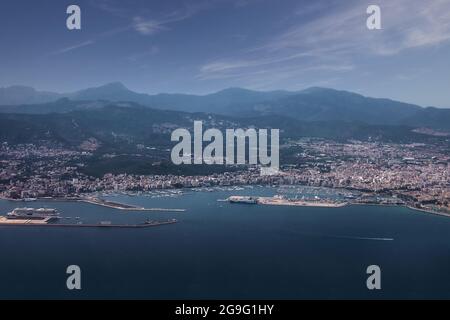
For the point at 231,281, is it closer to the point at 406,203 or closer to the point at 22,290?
the point at 22,290

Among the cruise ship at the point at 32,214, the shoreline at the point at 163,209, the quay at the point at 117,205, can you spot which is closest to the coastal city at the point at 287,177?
the shoreline at the point at 163,209

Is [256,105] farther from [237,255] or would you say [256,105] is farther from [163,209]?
[237,255]

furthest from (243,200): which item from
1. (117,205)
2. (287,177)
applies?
(287,177)

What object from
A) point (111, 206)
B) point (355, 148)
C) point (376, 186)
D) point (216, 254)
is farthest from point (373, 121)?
point (216, 254)

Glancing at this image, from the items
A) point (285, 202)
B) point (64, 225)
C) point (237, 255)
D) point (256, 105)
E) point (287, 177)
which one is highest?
point (256, 105)

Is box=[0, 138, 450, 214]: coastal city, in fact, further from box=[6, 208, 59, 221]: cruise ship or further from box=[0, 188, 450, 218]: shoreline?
box=[6, 208, 59, 221]: cruise ship

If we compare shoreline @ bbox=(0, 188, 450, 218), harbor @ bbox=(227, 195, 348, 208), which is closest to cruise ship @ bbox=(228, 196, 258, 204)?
harbor @ bbox=(227, 195, 348, 208)

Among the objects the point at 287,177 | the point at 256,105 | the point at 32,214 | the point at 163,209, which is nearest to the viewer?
the point at 32,214
